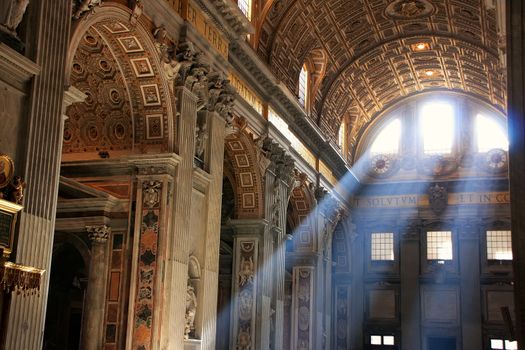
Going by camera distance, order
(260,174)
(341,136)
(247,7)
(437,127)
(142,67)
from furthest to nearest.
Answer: (437,127) < (341,136) < (260,174) < (247,7) < (142,67)

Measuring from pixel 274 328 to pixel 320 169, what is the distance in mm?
7091

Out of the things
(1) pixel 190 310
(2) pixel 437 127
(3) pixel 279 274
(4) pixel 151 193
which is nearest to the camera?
(4) pixel 151 193

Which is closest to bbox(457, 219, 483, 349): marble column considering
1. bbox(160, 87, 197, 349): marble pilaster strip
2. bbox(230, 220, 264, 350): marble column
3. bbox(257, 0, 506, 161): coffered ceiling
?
bbox(257, 0, 506, 161): coffered ceiling

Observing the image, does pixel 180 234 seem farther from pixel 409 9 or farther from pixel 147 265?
pixel 409 9

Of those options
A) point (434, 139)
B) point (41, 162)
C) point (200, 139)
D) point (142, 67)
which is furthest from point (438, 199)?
point (41, 162)

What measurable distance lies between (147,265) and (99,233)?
1.23 m

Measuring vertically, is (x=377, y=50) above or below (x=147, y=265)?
above

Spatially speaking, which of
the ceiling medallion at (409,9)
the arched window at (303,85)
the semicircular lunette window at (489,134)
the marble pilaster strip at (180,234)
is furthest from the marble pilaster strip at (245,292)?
the semicircular lunette window at (489,134)

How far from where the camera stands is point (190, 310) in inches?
571

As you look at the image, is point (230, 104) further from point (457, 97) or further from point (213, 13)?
point (457, 97)

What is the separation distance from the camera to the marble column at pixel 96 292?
13.7m

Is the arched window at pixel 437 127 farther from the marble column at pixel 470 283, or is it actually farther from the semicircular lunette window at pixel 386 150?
the marble column at pixel 470 283

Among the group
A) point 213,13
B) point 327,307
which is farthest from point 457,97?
point 213,13

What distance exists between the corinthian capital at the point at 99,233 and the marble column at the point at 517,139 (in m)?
Answer: 8.87
